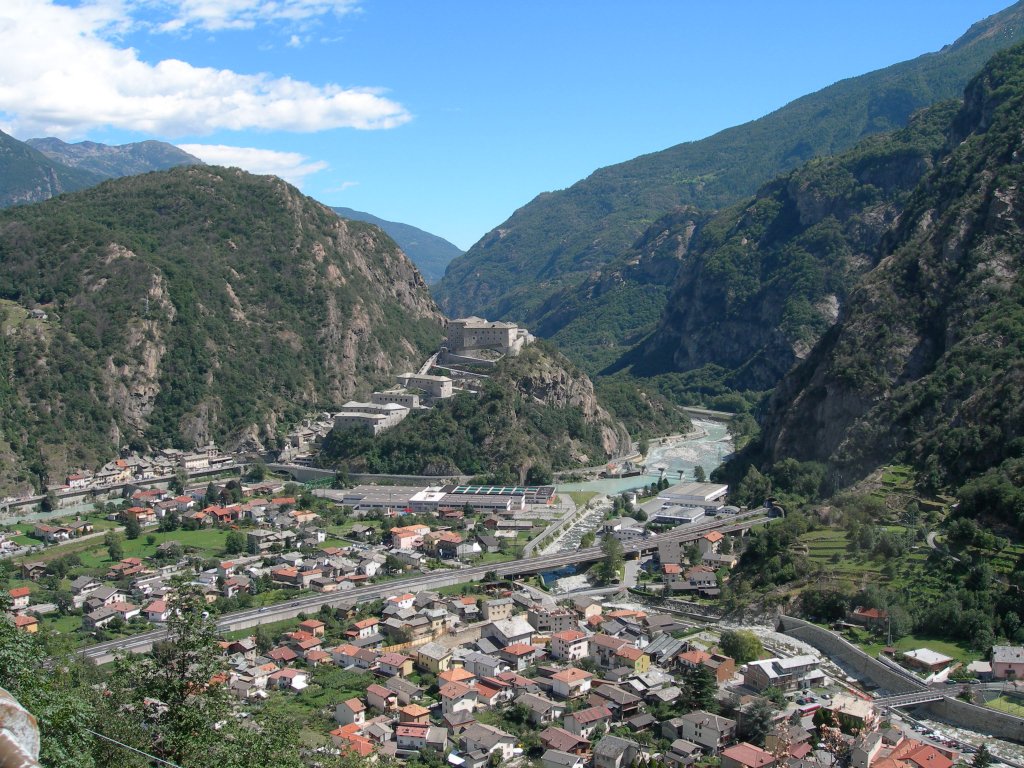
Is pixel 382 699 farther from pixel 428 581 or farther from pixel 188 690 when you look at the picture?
pixel 188 690

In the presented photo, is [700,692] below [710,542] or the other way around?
below

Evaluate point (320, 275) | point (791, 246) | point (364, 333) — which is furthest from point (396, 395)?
point (791, 246)

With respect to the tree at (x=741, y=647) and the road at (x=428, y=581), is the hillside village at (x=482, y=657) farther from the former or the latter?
the road at (x=428, y=581)

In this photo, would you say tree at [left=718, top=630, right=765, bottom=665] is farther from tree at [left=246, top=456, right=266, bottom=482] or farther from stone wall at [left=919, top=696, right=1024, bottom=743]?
tree at [left=246, top=456, right=266, bottom=482]

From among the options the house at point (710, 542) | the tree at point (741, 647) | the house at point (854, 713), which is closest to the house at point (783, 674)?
the tree at point (741, 647)

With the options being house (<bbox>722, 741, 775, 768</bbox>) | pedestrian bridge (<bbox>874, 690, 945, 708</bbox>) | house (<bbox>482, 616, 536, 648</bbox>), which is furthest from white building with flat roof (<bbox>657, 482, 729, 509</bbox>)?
house (<bbox>722, 741, 775, 768</bbox>)

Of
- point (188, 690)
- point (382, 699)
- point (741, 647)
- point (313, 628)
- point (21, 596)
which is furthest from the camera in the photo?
point (21, 596)

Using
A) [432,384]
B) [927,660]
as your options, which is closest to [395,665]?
[927,660]

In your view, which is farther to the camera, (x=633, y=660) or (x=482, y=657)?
(x=482, y=657)

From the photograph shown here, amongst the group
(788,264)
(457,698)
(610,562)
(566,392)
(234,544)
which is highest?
(788,264)
